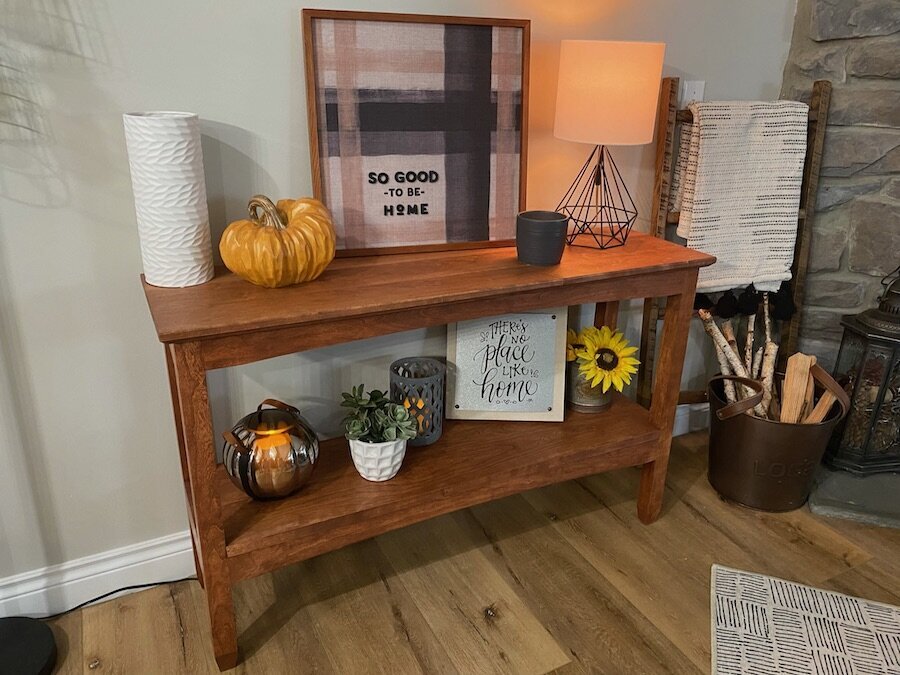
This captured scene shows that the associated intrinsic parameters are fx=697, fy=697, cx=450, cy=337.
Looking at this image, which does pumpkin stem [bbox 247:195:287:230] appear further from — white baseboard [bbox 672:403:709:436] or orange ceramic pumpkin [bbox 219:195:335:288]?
white baseboard [bbox 672:403:709:436]

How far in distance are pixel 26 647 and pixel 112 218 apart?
3.07ft

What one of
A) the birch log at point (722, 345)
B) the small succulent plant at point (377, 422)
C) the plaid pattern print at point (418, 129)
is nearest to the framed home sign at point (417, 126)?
the plaid pattern print at point (418, 129)

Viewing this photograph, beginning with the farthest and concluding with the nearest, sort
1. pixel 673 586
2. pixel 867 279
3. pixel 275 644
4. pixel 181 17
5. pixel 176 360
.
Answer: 1. pixel 867 279
2. pixel 673 586
3. pixel 275 644
4. pixel 181 17
5. pixel 176 360

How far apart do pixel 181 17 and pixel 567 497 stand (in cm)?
161

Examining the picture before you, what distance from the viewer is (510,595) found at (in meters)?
1.72

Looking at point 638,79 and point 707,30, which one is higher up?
point 707,30

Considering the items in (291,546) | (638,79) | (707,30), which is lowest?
(291,546)

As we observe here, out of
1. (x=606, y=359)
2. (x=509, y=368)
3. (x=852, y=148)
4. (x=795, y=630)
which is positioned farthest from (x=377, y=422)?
(x=852, y=148)

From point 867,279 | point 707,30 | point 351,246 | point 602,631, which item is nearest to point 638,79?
point 707,30

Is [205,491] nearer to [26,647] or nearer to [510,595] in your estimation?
[26,647]

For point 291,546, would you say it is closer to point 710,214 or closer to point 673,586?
point 673,586

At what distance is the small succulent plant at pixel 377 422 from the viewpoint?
158cm

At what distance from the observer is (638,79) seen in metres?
1.61

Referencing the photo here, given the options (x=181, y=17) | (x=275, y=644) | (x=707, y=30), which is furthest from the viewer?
(x=707, y=30)
